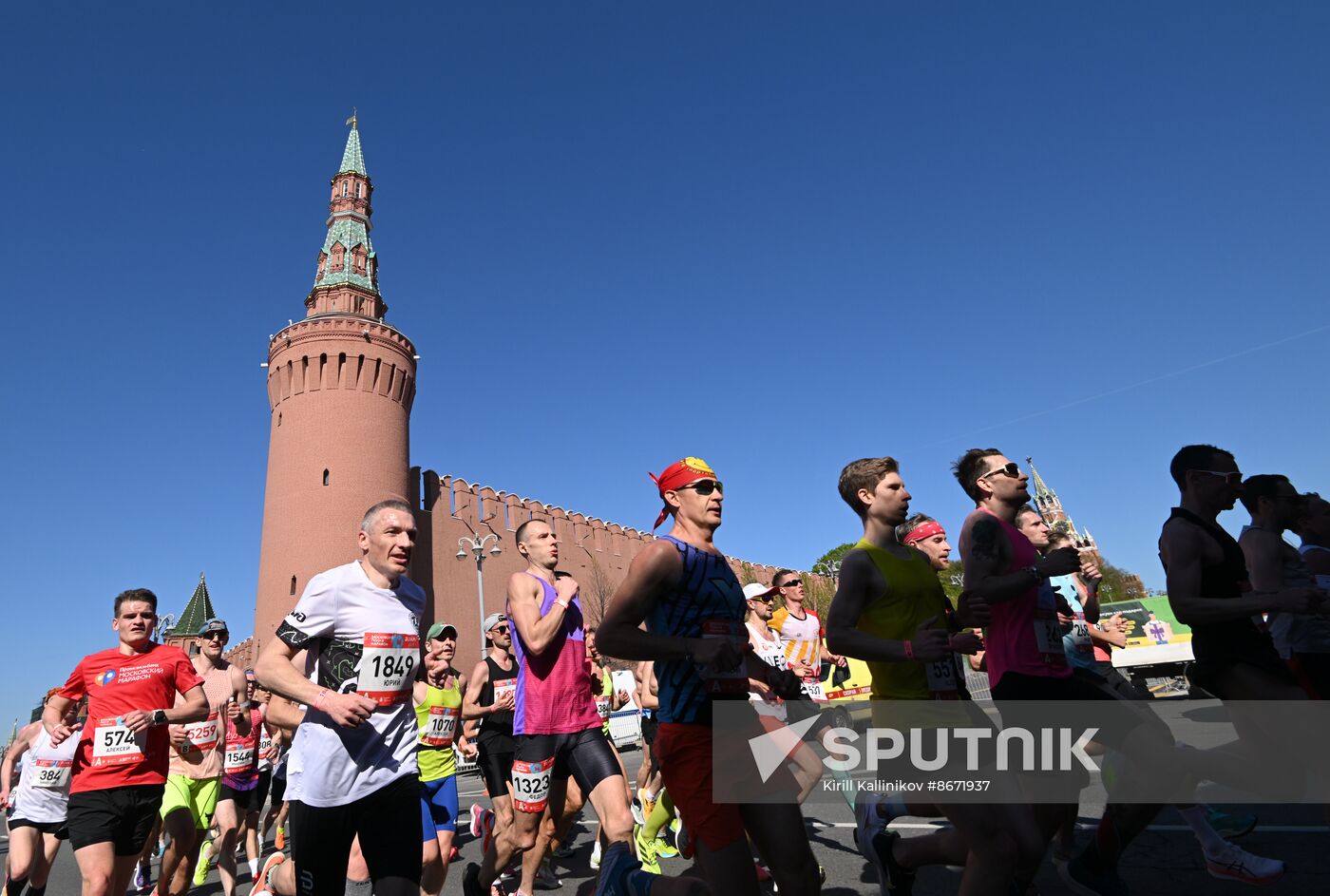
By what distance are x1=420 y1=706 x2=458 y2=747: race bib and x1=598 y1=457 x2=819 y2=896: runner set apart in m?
3.65

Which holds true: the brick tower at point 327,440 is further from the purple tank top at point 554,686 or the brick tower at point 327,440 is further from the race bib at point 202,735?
the purple tank top at point 554,686

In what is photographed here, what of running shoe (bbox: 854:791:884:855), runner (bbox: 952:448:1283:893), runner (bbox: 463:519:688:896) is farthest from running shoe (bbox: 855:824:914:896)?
runner (bbox: 463:519:688:896)

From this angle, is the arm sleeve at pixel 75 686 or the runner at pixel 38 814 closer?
the arm sleeve at pixel 75 686

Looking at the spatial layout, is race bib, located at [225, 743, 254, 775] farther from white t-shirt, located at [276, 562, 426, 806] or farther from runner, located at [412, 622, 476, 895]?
white t-shirt, located at [276, 562, 426, 806]

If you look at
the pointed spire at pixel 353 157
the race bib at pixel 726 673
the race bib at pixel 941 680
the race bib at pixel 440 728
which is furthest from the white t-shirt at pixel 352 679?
the pointed spire at pixel 353 157

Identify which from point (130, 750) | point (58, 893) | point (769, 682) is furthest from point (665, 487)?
point (58, 893)

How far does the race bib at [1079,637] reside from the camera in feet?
19.9

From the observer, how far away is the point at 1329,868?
4.21m

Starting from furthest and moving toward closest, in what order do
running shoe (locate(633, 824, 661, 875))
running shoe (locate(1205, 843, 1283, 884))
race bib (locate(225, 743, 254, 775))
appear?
race bib (locate(225, 743, 254, 775)), running shoe (locate(633, 824, 661, 875)), running shoe (locate(1205, 843, 1283, 884))

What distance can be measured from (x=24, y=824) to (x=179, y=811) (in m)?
0.99

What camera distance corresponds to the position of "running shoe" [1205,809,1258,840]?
4.44 metres

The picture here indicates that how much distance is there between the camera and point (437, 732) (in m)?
6.22

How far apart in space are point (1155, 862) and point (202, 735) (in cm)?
681

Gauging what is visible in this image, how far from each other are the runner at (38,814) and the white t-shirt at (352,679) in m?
3.67
